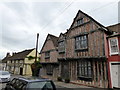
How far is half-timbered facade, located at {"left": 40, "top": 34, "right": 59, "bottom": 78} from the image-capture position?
18575mm

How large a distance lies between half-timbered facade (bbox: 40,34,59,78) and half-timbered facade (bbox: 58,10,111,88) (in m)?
1.40

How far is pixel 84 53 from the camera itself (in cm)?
1402

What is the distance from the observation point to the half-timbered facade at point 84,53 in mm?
12266

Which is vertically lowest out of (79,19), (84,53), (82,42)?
(84,53)

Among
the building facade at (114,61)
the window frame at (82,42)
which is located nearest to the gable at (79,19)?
the window frame at (82,42)

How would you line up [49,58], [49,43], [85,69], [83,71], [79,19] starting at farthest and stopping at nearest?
[49,43]
[49,58]
[79,19]
[83,71]
[85,69]

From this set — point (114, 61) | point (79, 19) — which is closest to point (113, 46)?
point (114, 61)

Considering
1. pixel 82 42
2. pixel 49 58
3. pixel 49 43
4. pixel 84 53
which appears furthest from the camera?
pixel 49 43

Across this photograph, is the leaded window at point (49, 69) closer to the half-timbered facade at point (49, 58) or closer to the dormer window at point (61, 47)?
the half-timbered facade at point (49, 58)

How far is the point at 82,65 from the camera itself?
14070mm

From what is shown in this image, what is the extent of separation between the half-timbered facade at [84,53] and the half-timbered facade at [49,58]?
1.40m

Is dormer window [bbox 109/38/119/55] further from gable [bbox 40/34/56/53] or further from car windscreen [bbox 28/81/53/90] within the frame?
gable [bbox 40/34/56/53]

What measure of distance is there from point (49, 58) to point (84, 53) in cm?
798

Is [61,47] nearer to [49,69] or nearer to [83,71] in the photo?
[49,69]
